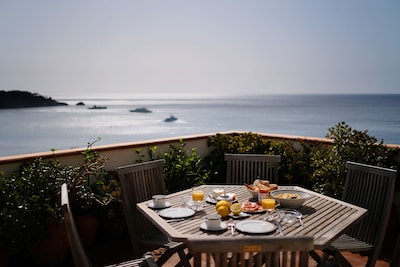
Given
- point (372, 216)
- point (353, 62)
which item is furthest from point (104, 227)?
point (353, 62)

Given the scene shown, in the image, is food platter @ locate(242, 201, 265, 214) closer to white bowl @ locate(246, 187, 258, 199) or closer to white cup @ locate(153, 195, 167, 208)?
white bowl @ locate(246, 187, 258, 199)

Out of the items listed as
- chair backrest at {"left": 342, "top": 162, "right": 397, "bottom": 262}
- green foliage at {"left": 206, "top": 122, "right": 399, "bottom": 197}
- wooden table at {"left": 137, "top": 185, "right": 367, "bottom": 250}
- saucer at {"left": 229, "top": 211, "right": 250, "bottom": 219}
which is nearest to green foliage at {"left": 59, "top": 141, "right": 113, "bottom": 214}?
wooden table at {"left": 137, "top": 185, "right": 367, "bottom": 250}

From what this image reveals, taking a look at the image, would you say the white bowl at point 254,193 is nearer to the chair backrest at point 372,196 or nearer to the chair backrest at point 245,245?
the chair backrest at point 372,196

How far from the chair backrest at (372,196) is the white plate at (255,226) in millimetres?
1097

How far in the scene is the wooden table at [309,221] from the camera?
2.03 meters

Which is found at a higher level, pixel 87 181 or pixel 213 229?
pixel 213 229

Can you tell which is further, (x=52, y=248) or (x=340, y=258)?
(x=52, y=248)

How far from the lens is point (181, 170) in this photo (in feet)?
15.2

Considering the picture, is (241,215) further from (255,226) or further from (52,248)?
(52,248)

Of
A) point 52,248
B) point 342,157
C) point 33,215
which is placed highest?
point 342,157

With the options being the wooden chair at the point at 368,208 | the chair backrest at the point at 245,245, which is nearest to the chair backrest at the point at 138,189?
the wooden chair at the point at 368,208

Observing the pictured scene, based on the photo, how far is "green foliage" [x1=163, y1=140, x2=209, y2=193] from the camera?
4586 millimetres

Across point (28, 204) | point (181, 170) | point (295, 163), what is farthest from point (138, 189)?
point (295, 163)

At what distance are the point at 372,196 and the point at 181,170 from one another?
239 cm
